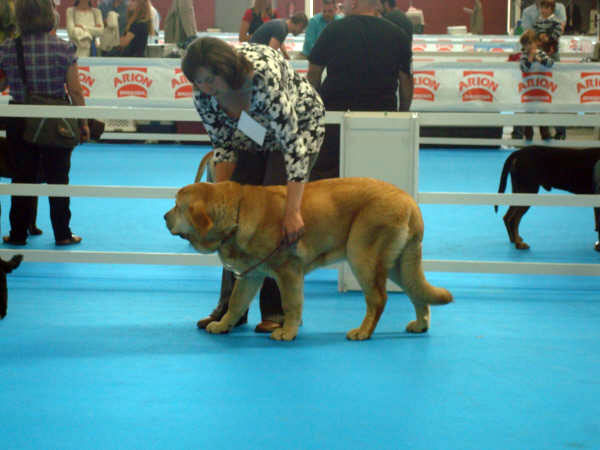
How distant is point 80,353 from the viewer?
3.44 metres

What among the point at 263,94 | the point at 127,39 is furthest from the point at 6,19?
the point at 127,39

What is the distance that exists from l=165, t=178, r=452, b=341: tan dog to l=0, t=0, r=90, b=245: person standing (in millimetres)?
2461

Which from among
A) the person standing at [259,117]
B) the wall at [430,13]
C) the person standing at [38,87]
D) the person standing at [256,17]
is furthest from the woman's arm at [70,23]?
the wall at [430,13]

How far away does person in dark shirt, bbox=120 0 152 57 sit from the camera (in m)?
12.5

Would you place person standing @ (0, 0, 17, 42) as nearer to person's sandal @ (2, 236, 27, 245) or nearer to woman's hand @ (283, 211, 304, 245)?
woman's hand @ (283, 211, 304, 245)

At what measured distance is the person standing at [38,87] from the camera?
5223 millimetres

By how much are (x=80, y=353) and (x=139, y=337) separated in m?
→ 0.33

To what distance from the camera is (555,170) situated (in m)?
5.73

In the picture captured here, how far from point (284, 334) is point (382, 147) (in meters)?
1.48

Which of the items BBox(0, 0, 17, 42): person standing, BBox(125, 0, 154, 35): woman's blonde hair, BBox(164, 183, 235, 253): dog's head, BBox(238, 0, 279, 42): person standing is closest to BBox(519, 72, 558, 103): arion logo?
BBox(238, 0, 279, 42): person standing

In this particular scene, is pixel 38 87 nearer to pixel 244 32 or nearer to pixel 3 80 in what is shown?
pixel 3 80

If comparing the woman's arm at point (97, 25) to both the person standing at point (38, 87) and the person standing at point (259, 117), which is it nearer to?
the person standing at point (38, 87)

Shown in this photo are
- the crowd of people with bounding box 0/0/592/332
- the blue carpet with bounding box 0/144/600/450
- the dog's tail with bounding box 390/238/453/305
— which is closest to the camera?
the blue carpet with bounding box 0/144/600/450

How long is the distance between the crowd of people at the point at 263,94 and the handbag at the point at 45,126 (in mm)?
54
